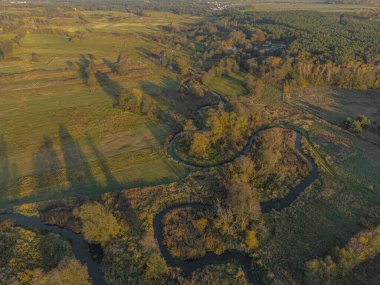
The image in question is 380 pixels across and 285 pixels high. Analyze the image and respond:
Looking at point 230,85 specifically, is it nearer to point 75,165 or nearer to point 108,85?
point 108,85

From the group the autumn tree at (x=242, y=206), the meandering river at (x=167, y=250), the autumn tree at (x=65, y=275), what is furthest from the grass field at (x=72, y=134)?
the autumn tree at (x=65, y=275)

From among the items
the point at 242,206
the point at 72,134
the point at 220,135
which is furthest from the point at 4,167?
the point at 242,206

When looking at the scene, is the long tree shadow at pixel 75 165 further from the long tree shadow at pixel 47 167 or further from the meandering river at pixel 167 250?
the meandering river at pixel 167 250

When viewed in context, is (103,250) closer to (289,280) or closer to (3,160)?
(289,280)

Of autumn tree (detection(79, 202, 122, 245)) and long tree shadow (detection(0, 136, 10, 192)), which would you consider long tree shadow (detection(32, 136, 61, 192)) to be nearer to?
long tree shadow (detection(0, 136, 10, 192))

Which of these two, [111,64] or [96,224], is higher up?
[111,64]

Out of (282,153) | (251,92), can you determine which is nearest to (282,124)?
(282,153)
